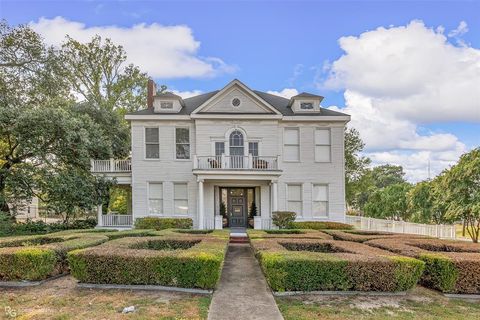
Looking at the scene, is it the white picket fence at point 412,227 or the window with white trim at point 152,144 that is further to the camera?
the window with white trim at point 152,144

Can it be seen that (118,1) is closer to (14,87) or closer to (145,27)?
(145,27)

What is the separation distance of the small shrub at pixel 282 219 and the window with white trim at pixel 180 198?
17.2 feet

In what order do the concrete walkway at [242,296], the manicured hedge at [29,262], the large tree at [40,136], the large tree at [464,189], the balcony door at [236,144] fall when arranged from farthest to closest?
the balcony door at [236,144] < the large tree at [40,136] < the large tree at [464,189] < the manicured hedge at [29,262] < the concrete walkway at [242,296]

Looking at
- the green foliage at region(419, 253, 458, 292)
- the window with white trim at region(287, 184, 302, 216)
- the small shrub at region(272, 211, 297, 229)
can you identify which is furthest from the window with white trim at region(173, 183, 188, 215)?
the green foliage at region(419, 253, 458, 292)

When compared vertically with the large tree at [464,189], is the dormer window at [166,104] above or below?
above

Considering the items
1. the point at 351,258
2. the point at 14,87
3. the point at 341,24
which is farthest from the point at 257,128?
the point at 14,87

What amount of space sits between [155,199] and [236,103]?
7.44 meters

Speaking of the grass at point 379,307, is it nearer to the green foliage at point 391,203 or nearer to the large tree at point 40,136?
the large tree at point 40,136

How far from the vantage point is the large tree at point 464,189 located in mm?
14227

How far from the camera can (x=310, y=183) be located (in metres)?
17.8

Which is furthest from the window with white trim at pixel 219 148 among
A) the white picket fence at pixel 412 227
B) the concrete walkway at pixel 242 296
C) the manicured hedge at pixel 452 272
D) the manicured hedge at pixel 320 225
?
the manicured hedge at pixel 452 272

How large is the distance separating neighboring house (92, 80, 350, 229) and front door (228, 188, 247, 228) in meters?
0.06

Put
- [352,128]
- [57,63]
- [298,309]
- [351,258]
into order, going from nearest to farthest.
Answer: [298,309]
[351,258]
[57,63]
[352,128]

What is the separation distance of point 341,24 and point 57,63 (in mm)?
18830
